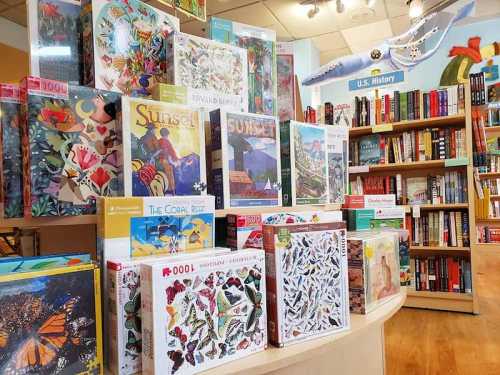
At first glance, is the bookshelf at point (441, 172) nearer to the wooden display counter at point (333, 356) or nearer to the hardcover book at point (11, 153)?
the wooden display counter at point (333, 356)

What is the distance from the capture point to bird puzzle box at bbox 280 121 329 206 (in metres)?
1.18

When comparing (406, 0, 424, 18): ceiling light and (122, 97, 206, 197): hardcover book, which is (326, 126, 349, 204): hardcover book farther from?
(406, 0, 424, 18): ceiling light

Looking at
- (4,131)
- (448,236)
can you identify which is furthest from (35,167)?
(448,236)

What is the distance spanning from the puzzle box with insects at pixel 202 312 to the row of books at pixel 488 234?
5.67 metres

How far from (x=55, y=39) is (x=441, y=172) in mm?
3319

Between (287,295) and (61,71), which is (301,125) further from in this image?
(61,71)

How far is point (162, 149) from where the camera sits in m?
0.92

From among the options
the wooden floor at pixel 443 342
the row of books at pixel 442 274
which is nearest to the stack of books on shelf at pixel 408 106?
the row of books at pixel 442 274

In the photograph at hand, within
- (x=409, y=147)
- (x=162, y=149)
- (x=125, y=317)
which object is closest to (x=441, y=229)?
(x=409, y=147)

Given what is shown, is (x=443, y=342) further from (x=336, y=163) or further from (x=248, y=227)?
(x=248, y=227)

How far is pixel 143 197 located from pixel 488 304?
3.68 m

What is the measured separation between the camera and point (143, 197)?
2.74ft

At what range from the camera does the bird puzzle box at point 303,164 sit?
3.88ft

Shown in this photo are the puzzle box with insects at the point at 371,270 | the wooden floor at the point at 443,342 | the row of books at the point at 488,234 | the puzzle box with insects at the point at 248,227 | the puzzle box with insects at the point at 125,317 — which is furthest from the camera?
the row of books at the point at 488,234
